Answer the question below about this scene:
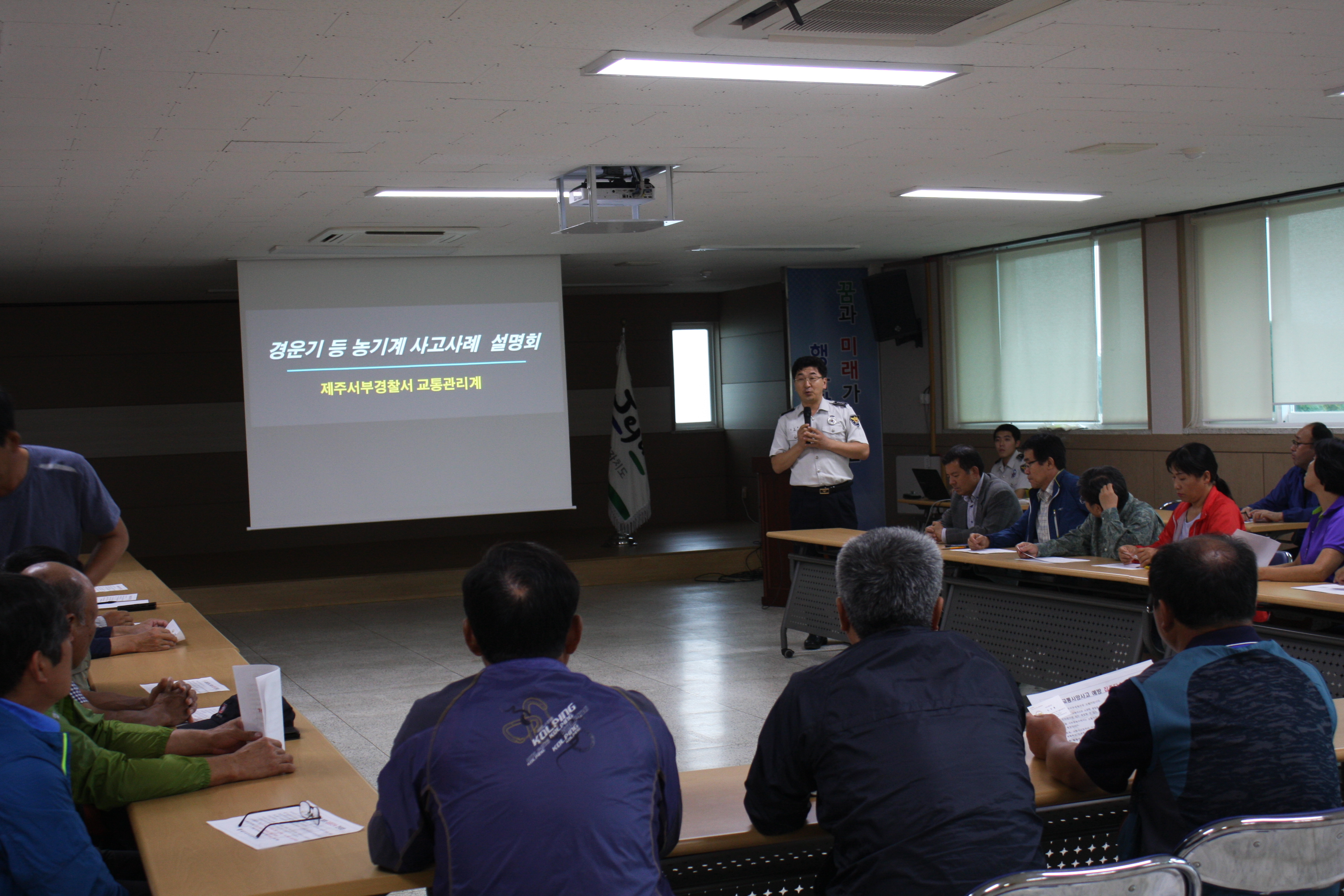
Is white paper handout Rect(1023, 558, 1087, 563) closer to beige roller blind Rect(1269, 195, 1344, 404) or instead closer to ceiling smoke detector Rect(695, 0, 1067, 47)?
ceiling smoke detector Rect(695, 0, 1067, 47)

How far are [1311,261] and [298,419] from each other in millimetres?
6553

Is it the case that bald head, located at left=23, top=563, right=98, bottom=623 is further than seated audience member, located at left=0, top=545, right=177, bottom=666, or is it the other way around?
seated audience member, located at left=0, top=545, right=177, bottom=666

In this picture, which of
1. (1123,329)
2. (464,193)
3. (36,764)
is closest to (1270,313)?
(1123,329)

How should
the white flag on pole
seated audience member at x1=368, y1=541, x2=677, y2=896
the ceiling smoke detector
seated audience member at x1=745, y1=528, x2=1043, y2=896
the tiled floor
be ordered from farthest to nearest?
the white flag on pole < the tiled floor < the ceiling smoke detector < seated audience member at x1=745, y1=528, x2=1043, y2=896 < seated audience member at x1=368, y1=541, x2=677, y2=896

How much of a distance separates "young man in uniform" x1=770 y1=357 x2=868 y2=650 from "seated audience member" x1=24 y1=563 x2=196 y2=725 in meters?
4.74

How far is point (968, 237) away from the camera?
8953mm

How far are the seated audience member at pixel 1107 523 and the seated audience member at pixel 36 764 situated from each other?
14.1ft

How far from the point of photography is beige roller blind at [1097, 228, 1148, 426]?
8367 millimetres

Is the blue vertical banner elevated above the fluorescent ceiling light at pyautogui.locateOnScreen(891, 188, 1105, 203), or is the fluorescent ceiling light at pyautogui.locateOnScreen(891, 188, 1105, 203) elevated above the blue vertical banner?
the fluorescent ceiling light at pyautogui.locateOnScreen(891, 188, 1105, 203)

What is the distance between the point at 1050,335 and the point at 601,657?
15.3ft

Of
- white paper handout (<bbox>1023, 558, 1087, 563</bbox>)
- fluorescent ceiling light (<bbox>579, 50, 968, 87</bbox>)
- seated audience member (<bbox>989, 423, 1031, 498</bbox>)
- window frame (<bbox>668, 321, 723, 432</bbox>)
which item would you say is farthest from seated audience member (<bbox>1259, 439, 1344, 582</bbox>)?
window frame (<bbox>668, 321, 723, 432</bbox>)

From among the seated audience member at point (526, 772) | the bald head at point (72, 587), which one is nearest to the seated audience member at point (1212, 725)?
the seated audience member at point (526, 772)

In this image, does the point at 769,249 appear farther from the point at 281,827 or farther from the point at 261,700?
the point at 281,827

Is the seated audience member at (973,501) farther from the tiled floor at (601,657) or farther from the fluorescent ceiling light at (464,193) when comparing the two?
the fluorescent ceiling light at (464,193)
